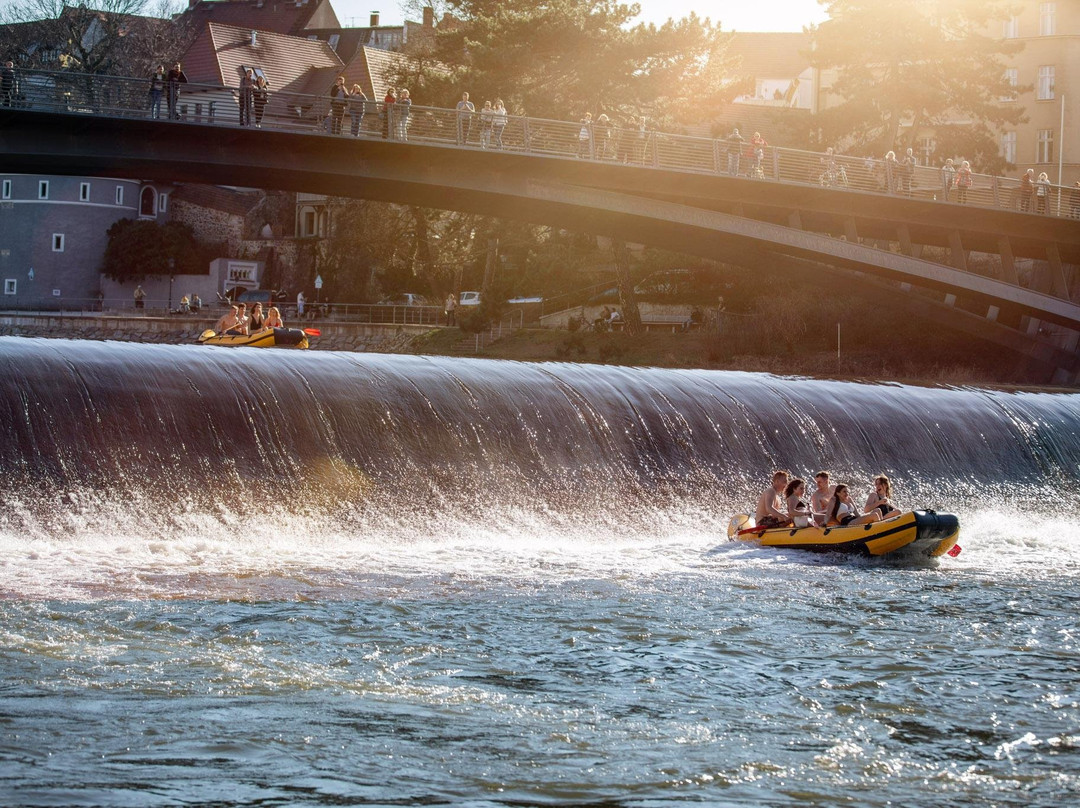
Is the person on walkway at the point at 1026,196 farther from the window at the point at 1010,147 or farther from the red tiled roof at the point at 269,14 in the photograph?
the red tiled roof at the point at 269,14

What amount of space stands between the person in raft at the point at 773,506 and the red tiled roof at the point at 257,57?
62.5m

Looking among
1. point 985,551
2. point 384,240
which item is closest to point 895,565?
point 985,551

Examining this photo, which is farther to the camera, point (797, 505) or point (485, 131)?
point (485, 131)

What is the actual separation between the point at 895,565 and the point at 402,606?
6307 mm

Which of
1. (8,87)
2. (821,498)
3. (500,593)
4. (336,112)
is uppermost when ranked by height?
(8,87)

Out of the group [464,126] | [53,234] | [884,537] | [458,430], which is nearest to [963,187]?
[464,126]

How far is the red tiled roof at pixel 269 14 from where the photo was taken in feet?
315

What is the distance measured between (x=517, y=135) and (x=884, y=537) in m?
21.2

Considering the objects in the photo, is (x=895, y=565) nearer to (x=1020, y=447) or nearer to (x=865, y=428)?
(x=865, y=428)

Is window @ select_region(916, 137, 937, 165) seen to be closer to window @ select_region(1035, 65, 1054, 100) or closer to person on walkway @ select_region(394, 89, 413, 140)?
window @ select_region(1035, 65, 1054, 100)

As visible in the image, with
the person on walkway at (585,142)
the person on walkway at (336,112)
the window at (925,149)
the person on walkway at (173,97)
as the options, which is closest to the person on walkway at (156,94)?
the person on walkway at (173,97)

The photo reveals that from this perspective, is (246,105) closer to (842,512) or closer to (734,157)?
(734,157)

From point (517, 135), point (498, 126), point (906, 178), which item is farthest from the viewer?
point (906, 178)

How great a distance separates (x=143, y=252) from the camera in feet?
235
